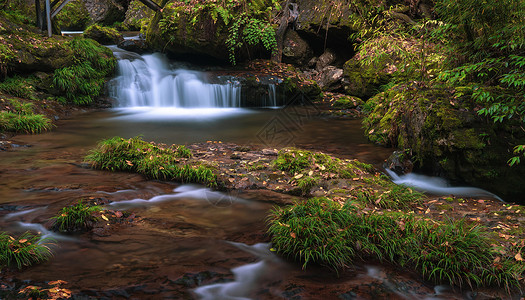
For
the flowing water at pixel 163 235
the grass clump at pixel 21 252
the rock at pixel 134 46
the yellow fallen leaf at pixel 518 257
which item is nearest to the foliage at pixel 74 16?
the rock at pixel 134 46

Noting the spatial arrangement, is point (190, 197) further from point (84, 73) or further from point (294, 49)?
point (294, 49)

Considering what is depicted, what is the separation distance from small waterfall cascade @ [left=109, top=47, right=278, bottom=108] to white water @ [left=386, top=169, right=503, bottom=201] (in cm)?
782

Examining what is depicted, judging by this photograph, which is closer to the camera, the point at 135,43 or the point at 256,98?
the point at 256,98

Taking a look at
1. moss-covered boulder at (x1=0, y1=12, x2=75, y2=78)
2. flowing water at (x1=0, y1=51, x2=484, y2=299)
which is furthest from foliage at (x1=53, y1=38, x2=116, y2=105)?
flowing water at (x1=0, y1=51, x2=484, y2=299)

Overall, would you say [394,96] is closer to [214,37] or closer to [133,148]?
[133,148]

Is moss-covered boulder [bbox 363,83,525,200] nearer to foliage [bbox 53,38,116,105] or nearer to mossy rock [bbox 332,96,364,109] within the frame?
mossy rock [bbox 332,96,364,109]

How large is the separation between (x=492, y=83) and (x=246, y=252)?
5162 mm

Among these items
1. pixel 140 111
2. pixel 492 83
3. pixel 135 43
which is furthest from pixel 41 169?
pixel 135 43

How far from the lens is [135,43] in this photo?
1571 cm

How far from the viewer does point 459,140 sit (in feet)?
18.5

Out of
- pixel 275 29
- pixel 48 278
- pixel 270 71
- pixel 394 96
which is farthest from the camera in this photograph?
pixel 275 29

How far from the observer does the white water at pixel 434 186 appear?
18.0ft

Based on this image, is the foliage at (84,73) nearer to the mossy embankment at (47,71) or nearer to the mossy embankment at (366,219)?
the mossy embankment at (47,71)

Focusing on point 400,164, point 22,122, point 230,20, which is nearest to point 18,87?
point 22,122
